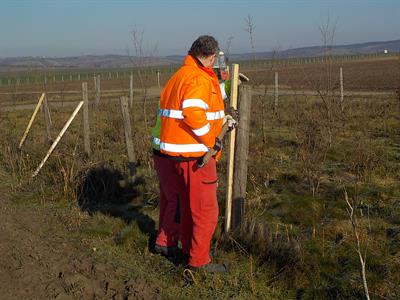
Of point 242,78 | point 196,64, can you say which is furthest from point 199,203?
point 242,78

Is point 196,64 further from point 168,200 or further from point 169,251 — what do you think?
point 169,251

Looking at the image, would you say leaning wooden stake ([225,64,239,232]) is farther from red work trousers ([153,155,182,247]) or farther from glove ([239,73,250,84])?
red work trousers ([153,155,182,247])

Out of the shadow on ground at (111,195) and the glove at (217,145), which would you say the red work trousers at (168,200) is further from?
the shadow on ground at (111,195)

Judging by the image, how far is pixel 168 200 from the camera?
4.23 metres

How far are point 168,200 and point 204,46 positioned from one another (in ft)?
4.67

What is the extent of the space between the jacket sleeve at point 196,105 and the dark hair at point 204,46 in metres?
0.25

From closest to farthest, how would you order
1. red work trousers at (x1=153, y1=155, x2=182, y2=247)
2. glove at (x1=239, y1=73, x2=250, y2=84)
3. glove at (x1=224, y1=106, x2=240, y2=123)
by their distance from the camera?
red work trousers at (x1=153, y1=155, x2=182, y2=247) < glove at (x1=224, y1=106, x2=240, y2=123) < glove at (x1=239, y1=73, x2=250, y2=84)

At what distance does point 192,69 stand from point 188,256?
5.73ft

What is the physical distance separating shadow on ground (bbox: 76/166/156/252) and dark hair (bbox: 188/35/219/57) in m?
2.37

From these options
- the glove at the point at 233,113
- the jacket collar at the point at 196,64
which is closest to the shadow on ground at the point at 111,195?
the glove at the point at 233,113

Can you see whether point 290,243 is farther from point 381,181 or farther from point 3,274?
point 381,181

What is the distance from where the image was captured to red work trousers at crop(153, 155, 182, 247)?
4.03m

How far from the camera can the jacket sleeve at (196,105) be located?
11.7 ft

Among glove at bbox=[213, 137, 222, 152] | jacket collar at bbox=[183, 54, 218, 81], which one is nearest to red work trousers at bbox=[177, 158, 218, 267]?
glove at bbox=[213, 137, 222, 152]
